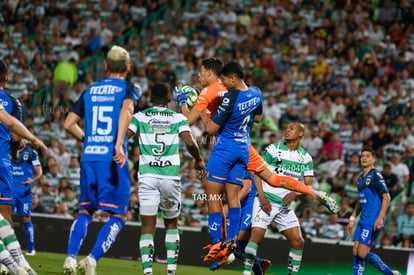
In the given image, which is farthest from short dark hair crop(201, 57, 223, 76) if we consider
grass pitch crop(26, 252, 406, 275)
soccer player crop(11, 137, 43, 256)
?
soccer player crop(11, 137, 43, 256)

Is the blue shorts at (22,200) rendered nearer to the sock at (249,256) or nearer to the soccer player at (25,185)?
the soccer player at (25,185)

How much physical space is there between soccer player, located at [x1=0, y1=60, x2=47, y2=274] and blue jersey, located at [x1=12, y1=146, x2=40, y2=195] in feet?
13.4

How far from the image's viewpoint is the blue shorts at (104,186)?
33.0 ft

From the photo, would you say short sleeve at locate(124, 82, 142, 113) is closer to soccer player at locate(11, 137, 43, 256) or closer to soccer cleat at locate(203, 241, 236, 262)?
soccer cleat at locate(203, 241, 236, 262)

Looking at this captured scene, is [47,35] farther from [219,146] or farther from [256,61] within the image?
[219,146]

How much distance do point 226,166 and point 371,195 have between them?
341cm

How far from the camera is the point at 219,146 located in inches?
472

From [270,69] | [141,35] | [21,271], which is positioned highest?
[141,35]

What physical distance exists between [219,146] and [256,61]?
11704mm

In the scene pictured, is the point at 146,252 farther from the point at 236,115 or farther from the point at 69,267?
the point at 236,115

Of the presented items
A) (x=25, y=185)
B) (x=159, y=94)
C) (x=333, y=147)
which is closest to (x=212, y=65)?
(x=159, y=94)

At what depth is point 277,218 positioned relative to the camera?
42.4 ft

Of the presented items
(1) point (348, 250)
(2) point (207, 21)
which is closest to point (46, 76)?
(2) point (207, 21)

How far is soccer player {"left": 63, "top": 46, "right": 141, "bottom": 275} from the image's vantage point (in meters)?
10.0
